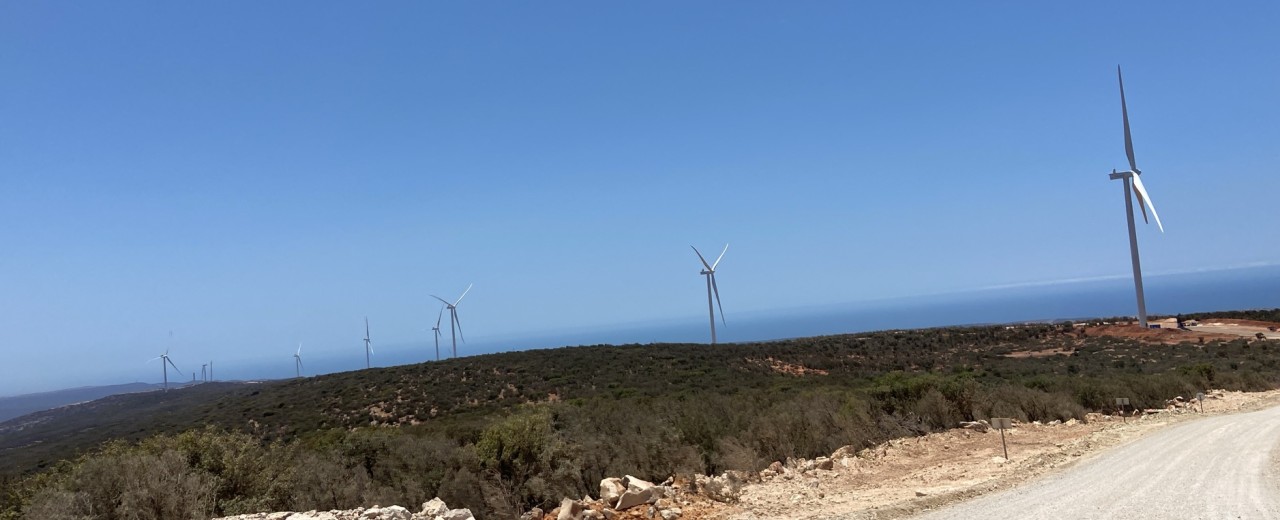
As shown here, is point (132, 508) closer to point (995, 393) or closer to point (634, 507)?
point (634, 507)

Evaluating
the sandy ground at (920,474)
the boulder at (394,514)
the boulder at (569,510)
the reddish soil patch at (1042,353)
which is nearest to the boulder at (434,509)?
the boulder at (394,514)

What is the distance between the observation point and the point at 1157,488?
9617mm

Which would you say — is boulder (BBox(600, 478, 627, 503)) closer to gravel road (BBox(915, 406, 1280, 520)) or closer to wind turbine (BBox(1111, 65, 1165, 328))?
gravel road (BBox(915, 406, 1280, 520))

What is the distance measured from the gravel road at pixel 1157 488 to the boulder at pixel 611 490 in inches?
181

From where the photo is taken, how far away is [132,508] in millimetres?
8938

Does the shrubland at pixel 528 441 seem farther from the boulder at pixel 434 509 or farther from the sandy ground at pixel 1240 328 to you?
the sandy ground at pixel 1240 328

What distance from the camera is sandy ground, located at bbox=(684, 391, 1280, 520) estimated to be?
1008cm

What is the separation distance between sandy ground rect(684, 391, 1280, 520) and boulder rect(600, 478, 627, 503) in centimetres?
115

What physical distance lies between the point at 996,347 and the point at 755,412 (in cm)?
3753

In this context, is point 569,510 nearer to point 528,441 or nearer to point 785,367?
point 528,441

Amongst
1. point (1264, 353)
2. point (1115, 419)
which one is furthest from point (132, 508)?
point (1264, 353)

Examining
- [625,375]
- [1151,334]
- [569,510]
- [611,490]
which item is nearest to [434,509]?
[569,510]

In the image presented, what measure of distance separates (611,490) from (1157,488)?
27.0 feet

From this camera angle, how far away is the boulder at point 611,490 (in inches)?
415
